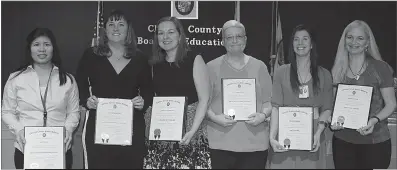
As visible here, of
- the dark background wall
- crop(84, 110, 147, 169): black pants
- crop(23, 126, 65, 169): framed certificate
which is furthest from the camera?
the dark background wall

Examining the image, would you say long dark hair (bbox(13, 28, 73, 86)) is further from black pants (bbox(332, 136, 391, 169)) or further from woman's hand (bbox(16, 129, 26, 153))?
black pants (bbox(332, 136, 391, 169))

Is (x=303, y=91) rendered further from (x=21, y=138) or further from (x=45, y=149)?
(x=21, y=138)

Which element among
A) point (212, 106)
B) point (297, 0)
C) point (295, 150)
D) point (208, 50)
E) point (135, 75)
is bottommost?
point (295, 150)

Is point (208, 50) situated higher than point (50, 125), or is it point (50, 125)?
point (208, 50)

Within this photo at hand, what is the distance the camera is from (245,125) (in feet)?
10.1

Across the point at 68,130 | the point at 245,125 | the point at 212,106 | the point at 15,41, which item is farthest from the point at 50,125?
the point at 245,125

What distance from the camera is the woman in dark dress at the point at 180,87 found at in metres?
2.99

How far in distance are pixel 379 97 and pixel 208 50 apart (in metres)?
1.28

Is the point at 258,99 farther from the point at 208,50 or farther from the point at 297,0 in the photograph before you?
the point at 297,0

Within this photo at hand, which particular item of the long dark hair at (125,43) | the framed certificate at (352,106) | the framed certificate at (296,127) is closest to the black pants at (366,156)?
the framed certificate at (352,106)

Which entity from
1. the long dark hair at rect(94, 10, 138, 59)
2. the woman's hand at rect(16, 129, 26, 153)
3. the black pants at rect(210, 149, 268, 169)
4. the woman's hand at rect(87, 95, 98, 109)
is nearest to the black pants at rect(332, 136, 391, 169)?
the black pants at rect(210, 149, 268, 169)

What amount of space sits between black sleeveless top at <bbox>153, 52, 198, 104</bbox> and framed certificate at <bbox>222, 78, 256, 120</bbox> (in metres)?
0.22

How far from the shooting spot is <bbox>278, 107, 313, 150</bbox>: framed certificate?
9.73 ft

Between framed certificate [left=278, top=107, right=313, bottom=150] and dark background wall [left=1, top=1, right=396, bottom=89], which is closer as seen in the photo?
framed certificate [left=278, top=107, right=313, bottom=150]
